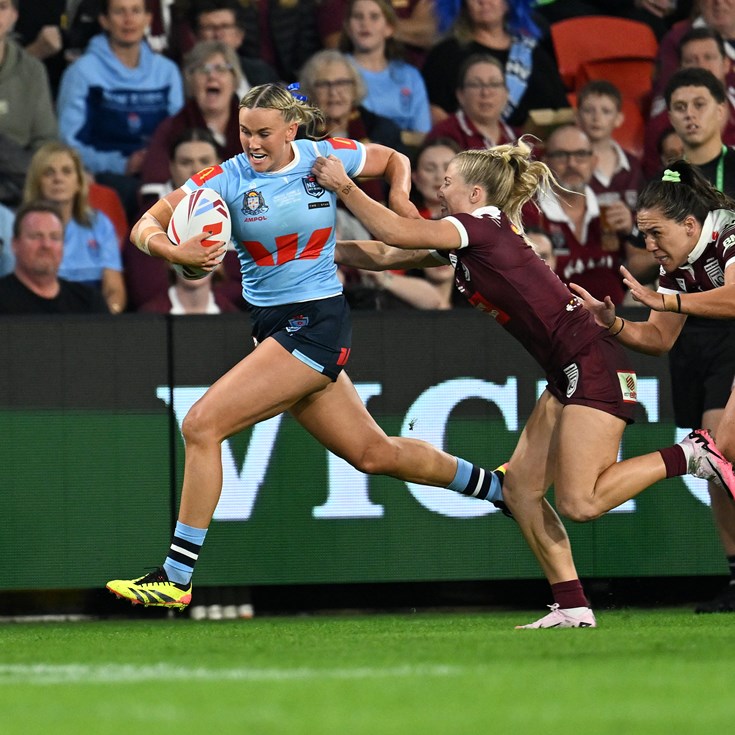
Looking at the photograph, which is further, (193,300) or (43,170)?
(43,170)

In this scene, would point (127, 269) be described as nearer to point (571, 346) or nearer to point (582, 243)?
point (582, 243)

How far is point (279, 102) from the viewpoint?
6699mm

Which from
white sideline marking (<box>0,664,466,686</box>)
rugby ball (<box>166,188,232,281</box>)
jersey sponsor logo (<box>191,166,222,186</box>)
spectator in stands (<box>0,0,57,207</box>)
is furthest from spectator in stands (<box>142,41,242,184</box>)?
white sideline marking (<box>0,664,466,686</box>)

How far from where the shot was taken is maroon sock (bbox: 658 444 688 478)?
22.0ft

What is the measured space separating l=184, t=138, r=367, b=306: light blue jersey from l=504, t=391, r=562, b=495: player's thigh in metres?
1.09

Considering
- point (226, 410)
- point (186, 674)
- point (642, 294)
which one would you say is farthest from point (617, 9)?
point (186, 674)

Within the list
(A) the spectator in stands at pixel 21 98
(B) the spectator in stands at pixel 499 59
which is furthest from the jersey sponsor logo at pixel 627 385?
(A) the spectator in stands at pixel 21 98

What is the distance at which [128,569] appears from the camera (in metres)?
8.24

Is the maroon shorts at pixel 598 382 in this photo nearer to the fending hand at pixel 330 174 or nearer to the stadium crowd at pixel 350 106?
the fending hand at pixel 330 174

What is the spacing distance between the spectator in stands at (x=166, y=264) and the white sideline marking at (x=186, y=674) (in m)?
4.49

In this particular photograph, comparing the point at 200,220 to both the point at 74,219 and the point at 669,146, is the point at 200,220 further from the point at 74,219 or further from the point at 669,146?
the point at 669,146

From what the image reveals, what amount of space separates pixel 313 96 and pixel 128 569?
3579mm

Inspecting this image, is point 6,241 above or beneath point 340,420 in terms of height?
above

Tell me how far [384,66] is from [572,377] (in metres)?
4.74
